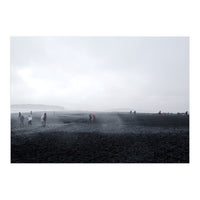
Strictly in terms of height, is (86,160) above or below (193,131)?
below

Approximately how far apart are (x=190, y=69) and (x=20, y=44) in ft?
26.9

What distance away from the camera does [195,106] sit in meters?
5.39

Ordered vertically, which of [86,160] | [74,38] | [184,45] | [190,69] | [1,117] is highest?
[74,38]

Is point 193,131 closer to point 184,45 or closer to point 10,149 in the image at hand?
point 184,45

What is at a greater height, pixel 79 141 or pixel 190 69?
pixel 190 69

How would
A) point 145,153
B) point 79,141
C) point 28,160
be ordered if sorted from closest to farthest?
point 28,160, point 145,153, point 79,141

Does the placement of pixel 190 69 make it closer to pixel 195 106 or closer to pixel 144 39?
pixel 195 106

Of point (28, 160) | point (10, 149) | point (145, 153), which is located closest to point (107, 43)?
point (145, 153)

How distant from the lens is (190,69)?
5555 millimetres

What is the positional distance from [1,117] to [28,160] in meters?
2.29

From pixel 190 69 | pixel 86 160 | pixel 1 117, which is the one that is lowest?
pixel 86 160

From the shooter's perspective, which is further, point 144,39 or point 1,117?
point 144,39

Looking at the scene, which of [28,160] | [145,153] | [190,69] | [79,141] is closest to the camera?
[28,160]

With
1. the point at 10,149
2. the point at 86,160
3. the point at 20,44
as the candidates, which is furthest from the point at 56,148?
the point at 20,44
